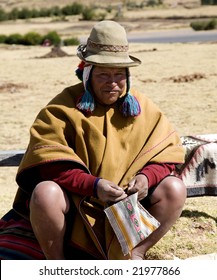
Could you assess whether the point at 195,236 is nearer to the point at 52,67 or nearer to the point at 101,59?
the point at 101,59

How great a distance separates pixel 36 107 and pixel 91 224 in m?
8.54

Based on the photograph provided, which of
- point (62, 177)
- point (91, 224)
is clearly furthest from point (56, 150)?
point (91, 224)

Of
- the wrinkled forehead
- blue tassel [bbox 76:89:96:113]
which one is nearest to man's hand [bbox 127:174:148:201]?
blue tassel [bbox 76:89:96:113]

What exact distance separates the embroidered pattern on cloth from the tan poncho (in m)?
0.09

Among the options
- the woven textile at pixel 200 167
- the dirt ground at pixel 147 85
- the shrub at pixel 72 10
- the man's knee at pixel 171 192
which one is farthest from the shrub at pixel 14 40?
the shrub at pixel 72 10

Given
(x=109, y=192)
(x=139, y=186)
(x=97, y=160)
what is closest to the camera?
(x=109, y=192)

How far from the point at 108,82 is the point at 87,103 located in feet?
0.56

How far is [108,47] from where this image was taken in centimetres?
425

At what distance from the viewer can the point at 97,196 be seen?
406 cm

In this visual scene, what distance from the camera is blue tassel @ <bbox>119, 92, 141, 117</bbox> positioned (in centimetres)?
431

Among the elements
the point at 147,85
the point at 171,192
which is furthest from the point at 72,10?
the point at 171,192

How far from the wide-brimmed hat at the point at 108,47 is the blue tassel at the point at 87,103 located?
19 cm

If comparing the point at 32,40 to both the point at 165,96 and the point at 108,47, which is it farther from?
the point at 108,47
